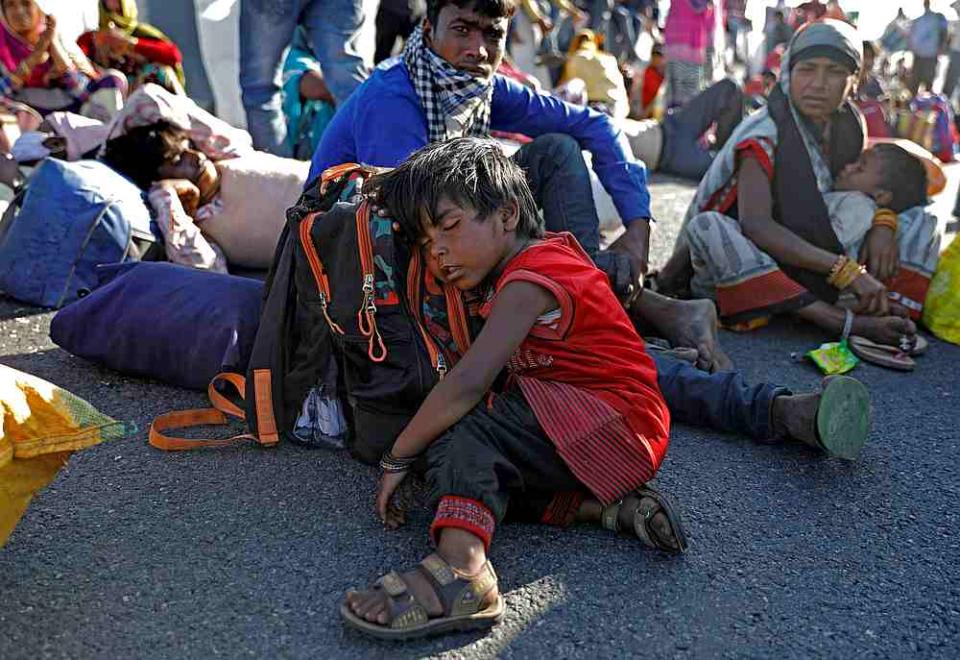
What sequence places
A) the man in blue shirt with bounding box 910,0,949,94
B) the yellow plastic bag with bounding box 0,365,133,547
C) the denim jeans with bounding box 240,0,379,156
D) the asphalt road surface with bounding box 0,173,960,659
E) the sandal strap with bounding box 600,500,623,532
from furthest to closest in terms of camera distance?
1. the man in blue shirt with bounding box 910,0,949,94
2. the denim jeans with bounding box 240,0,379,156
3. the sandal strap with bounding box 600,500,623,532
4. the asphalt road surface with bounding box 0,173,960,659
5. the yellow plastic bag with bounding box 0,365,133,547

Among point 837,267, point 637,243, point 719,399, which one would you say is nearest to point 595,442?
point 719,399

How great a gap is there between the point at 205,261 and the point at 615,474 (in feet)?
A: 7.01

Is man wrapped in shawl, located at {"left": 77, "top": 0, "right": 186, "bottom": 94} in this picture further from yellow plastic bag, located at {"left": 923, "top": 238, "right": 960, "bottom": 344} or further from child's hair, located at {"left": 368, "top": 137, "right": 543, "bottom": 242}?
yellow plastic bag, located at {"left": 923, "top": 238, "right": 960, "bottom": 344}

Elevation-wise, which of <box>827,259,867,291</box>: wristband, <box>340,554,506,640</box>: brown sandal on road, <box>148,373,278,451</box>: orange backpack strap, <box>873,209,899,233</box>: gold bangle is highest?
<box>873,209,899,233</box>: gold bangle

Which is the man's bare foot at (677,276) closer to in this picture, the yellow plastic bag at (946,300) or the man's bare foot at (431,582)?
the yellow plastic bag at (946,300)

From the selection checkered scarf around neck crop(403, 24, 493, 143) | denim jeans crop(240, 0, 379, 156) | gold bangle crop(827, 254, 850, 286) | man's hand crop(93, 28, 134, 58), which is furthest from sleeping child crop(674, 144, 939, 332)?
man's hand crop(93, 28, 134, 58)

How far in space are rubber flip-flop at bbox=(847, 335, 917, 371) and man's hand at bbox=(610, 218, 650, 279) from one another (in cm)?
83

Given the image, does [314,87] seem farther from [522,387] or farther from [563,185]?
[522,387]

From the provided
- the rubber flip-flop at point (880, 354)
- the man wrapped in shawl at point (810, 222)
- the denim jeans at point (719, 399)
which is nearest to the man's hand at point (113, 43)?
the man wrapped in shawl at point (810, 222)

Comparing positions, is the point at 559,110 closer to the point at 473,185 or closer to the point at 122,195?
the point at 473,185

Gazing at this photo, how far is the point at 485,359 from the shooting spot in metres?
1.87

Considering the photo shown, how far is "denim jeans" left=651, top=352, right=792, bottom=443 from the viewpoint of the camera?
245cm

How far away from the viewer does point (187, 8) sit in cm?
655

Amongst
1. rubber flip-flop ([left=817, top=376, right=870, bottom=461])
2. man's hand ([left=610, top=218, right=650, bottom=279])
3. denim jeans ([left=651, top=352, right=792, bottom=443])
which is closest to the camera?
rubber flip-flop ([left=817, top=376, right=870, bottom=461])
